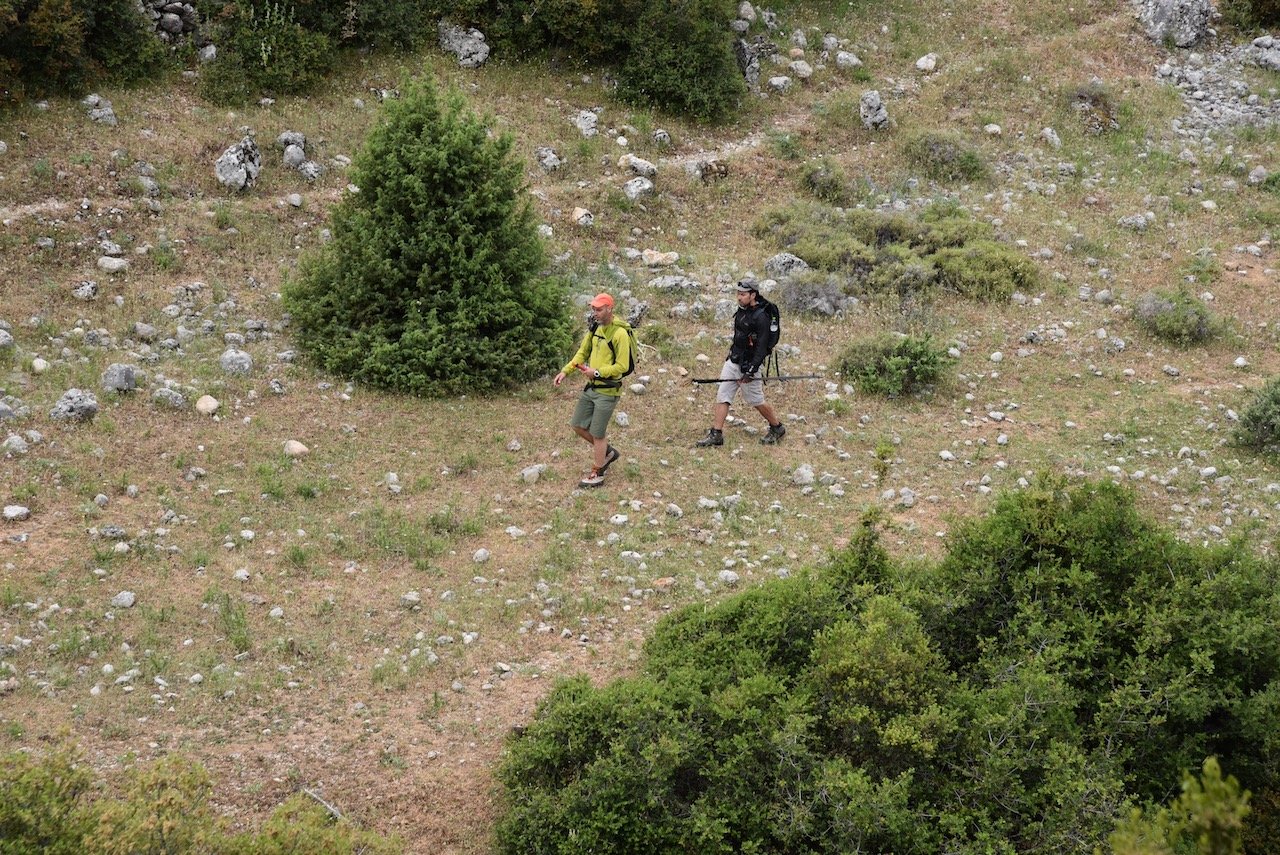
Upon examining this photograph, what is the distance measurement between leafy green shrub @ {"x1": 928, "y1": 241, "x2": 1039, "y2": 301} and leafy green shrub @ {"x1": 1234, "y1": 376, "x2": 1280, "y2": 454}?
4076mm

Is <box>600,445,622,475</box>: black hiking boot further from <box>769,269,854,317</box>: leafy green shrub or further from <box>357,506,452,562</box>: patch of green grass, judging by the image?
<box>769,269,854,317</box>: leafy green shrub

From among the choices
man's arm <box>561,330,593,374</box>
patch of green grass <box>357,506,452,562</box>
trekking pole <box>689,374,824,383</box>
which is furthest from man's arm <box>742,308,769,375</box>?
patch of green grass <box>357,506,452,562</box>

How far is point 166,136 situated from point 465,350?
626 centimetres

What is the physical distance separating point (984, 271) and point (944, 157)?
13.6 ft

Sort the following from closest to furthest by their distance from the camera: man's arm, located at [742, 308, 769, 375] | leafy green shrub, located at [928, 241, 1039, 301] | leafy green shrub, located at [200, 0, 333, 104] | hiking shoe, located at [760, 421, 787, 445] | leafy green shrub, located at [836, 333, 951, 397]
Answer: man's arm, located at [742, 308, 769, 375], hiking shoe, located at [760, 421, 787, 445], leafy green shrub, located at [836, 333, 951, 397], leafy green shrub, located at [928, 241, 1039, 301], leafy green shrub, located at [200, 0, 333, 104]

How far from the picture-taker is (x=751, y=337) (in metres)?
12.5

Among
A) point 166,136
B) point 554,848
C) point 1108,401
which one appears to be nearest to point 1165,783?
point 554,848

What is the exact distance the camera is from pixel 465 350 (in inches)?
517

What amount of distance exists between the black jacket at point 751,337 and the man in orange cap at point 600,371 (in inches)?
60.6

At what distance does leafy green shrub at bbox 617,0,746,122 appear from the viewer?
777 inches

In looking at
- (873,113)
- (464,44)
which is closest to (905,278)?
(873,113)

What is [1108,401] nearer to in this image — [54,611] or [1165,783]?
[1165,783]

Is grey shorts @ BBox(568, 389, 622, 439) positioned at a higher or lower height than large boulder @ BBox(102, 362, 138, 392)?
higher

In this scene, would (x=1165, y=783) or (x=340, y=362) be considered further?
(x=340, y=362)
